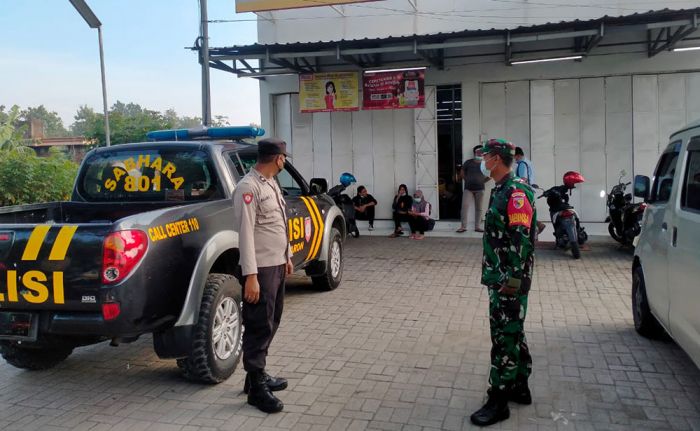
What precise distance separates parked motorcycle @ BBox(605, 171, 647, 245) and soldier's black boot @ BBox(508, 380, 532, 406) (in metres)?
6.37

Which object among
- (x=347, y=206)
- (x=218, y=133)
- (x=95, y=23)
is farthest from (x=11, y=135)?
(x=218, y=133)

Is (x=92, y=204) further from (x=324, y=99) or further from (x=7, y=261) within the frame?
(x=324, y=99)

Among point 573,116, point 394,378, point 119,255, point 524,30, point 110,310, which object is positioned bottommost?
point 394,378

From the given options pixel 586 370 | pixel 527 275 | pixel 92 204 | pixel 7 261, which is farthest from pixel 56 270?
pixel 586 370

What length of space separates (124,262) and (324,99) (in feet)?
33.3

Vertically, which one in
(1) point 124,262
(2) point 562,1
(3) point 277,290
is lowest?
(3) point 277,290

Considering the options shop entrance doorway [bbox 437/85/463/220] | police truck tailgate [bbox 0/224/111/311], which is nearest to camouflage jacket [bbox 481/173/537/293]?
police truck tailgate [bbox 0/224/111/311]

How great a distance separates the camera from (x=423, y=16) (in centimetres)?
1303

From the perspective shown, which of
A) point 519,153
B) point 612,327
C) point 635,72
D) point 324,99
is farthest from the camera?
point 324,99

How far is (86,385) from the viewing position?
466 centimetres

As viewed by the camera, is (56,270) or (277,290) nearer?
(56,270)

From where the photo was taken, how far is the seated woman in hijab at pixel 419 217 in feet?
41.4

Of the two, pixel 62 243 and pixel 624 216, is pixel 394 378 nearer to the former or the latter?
pixel 62 243

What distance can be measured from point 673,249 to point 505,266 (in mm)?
1383
